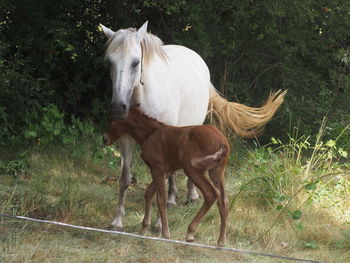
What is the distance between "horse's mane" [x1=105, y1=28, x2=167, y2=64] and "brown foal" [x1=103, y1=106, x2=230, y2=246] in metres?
0.51

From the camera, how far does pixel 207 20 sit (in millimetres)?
7625

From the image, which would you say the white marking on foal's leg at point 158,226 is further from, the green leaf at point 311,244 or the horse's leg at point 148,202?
the green leaf at point 311,244

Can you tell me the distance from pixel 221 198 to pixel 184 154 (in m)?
0.43

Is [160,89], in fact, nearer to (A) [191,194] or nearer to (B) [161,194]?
(B) [161,194]

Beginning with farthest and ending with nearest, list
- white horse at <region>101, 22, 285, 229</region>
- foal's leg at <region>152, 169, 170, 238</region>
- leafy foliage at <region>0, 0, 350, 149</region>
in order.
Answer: leafy foliage at <region>0, 0, 350, 149</region> → white horse at <region>101, 22, 285, 229</region> → foal's leg at <region>152, 169, 170, 238</region>

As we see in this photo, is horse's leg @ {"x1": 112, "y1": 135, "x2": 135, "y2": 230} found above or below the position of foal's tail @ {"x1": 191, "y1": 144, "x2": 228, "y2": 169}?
below

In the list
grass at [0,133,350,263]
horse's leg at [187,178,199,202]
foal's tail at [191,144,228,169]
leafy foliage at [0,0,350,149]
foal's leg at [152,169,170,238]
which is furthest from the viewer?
leafy foliage at [0,0,350,149]

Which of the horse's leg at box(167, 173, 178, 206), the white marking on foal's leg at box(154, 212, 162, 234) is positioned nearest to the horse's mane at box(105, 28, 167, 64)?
the white marking on foal's leg at box(154, 212, 162, 234)

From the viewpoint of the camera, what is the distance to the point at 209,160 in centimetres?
413

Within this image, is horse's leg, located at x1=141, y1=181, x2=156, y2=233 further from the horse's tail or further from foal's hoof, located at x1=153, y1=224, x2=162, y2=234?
the horse's tail

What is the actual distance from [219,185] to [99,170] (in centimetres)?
277

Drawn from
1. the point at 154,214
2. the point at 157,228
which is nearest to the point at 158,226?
the point at 157,228

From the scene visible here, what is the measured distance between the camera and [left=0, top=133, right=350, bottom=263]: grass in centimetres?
424

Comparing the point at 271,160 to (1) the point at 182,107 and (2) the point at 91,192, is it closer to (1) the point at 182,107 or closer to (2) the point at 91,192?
(1) the point at 182,107
